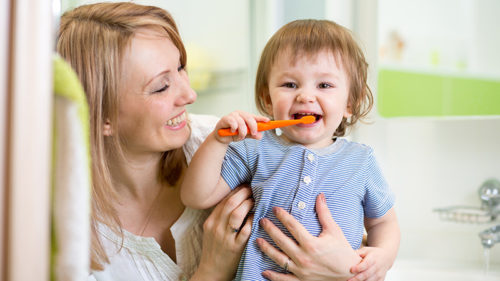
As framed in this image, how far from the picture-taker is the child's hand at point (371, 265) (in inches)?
35.1

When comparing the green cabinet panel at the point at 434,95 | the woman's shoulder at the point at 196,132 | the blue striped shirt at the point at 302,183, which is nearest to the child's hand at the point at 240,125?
the blue striped shirt at the point at 302,183

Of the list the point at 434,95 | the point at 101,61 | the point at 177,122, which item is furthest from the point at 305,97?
the point at 434,95

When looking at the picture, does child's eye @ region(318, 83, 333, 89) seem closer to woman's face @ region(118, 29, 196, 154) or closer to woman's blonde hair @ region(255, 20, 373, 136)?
woman's blonde hair @ region(255, 20, 373, 136)

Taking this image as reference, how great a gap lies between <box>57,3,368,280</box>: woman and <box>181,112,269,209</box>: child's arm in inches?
1.4

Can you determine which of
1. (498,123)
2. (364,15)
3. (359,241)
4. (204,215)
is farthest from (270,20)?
(359,241)

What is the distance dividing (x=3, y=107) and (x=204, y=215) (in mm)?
667

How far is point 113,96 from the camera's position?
95 centimetres

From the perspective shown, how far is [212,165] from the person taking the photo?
89 cm

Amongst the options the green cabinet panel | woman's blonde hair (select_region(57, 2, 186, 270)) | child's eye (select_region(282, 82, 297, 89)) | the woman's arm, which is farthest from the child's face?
the green cabinet panel

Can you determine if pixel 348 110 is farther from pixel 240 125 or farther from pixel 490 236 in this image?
pixel 490 236

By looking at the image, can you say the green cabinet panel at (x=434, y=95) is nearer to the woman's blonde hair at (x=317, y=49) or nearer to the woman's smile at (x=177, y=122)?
the woman's blonde hair at (x=317, y=49)

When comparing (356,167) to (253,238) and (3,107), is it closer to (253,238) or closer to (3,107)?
(253,238)

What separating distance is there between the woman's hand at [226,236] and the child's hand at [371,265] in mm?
203

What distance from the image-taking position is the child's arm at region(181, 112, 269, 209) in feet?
2.71
